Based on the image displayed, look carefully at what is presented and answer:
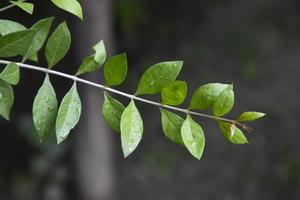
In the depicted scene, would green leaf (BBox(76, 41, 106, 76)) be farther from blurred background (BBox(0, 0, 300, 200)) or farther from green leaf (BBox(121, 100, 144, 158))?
blurred background (BBox(0, 0, 300, 200))

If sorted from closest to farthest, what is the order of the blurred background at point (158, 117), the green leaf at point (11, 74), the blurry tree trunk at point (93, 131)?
the green leaf at point (11, 74), the blurry tree trunk at point (93, 131), the blurred background at point (158, 117)

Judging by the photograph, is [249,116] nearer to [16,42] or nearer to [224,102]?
[224,102]

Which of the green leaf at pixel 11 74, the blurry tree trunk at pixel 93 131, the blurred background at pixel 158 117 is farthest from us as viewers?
the blurred background at pixel 158 117

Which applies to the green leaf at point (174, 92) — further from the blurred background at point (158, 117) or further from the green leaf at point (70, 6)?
the blurred background at point (158, 117)

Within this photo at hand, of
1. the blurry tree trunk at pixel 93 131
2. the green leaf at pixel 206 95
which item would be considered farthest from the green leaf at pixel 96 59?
the blurry tree trunk at pixel 93 131

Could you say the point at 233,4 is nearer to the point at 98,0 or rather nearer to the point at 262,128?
the point at 262,128

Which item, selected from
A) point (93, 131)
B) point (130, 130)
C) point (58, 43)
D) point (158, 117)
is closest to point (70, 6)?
point (58, 43)
